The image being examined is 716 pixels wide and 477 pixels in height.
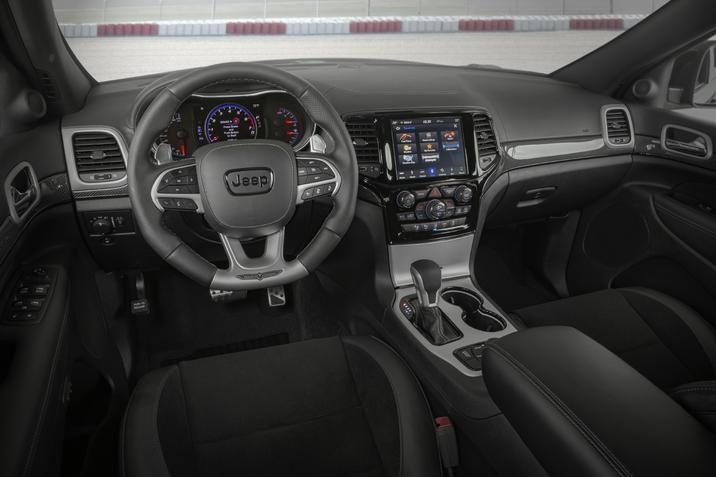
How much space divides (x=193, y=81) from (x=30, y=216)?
637mm

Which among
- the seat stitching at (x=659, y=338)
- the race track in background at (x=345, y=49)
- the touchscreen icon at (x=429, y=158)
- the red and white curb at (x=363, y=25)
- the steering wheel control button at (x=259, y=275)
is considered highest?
the red and white curb at (x=363, y=25)

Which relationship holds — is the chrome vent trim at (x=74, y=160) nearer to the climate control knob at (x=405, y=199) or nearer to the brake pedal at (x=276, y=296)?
the brake pedal at (x=276, y=296)

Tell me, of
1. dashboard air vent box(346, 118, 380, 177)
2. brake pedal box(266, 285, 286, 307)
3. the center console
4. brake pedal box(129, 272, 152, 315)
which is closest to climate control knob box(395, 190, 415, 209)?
the center console

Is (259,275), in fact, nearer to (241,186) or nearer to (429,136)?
(241,186)

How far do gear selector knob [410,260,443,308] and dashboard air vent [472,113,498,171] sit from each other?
0.44 m

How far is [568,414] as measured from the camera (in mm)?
833

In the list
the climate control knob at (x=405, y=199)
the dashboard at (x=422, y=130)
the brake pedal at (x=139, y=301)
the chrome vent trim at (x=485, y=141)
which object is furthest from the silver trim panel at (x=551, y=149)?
the brake pedal at (x=139, y=301)

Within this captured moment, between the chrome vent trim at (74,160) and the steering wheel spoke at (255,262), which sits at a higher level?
the chrome vent trim at (74,160)

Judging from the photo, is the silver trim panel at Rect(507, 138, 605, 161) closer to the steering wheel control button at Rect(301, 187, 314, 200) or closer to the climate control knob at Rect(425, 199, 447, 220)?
the climate control knob at Rect(425, 199, 447, 220)

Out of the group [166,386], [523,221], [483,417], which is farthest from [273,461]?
[523,221]

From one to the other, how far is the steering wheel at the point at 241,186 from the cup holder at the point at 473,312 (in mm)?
622

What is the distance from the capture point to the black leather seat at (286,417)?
47.6 inches

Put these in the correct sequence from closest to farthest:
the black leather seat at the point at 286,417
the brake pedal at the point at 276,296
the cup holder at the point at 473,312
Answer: the black leather seat at the point at 286,417 → the cup holder at the point at 473,312 → the brake pedal at the point at 276,296

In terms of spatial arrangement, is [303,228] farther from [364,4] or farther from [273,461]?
[364,4]
